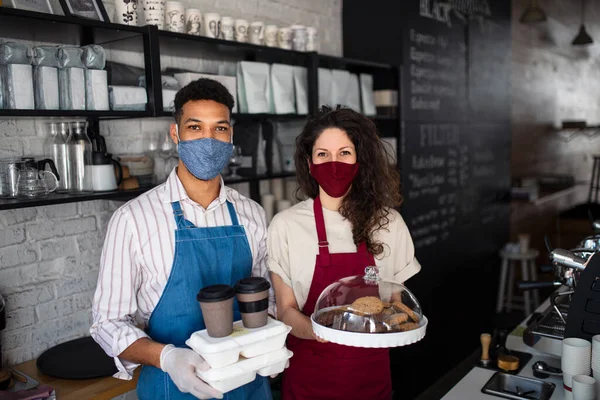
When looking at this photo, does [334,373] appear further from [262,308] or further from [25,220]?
[25,220]

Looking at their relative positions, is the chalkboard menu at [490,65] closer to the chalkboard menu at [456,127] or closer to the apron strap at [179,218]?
the chalkboard menu at [456,127]

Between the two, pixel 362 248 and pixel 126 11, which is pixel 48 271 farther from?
pixel 362 248

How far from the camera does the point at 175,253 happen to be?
1.80 m

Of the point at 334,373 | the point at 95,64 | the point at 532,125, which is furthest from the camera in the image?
the point at 532,125

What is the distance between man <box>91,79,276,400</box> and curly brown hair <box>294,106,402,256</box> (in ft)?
1.17

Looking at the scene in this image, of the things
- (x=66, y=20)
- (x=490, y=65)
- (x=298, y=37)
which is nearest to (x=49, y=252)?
(x=66, y=20)

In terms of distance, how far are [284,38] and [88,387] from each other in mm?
2002

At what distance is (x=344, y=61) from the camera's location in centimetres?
333

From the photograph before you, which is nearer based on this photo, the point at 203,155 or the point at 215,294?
the point at 215,294

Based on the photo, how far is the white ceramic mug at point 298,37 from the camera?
3180mm

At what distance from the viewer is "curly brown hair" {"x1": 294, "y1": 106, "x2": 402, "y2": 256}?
206cm

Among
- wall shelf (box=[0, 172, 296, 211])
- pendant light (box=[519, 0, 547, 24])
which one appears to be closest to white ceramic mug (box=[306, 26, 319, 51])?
wall shelf (box=[0, 172, 296, 211])

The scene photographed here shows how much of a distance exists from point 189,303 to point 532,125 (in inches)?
239

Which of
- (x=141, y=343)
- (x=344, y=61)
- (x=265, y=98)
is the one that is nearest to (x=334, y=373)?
(x=141, y=343)
